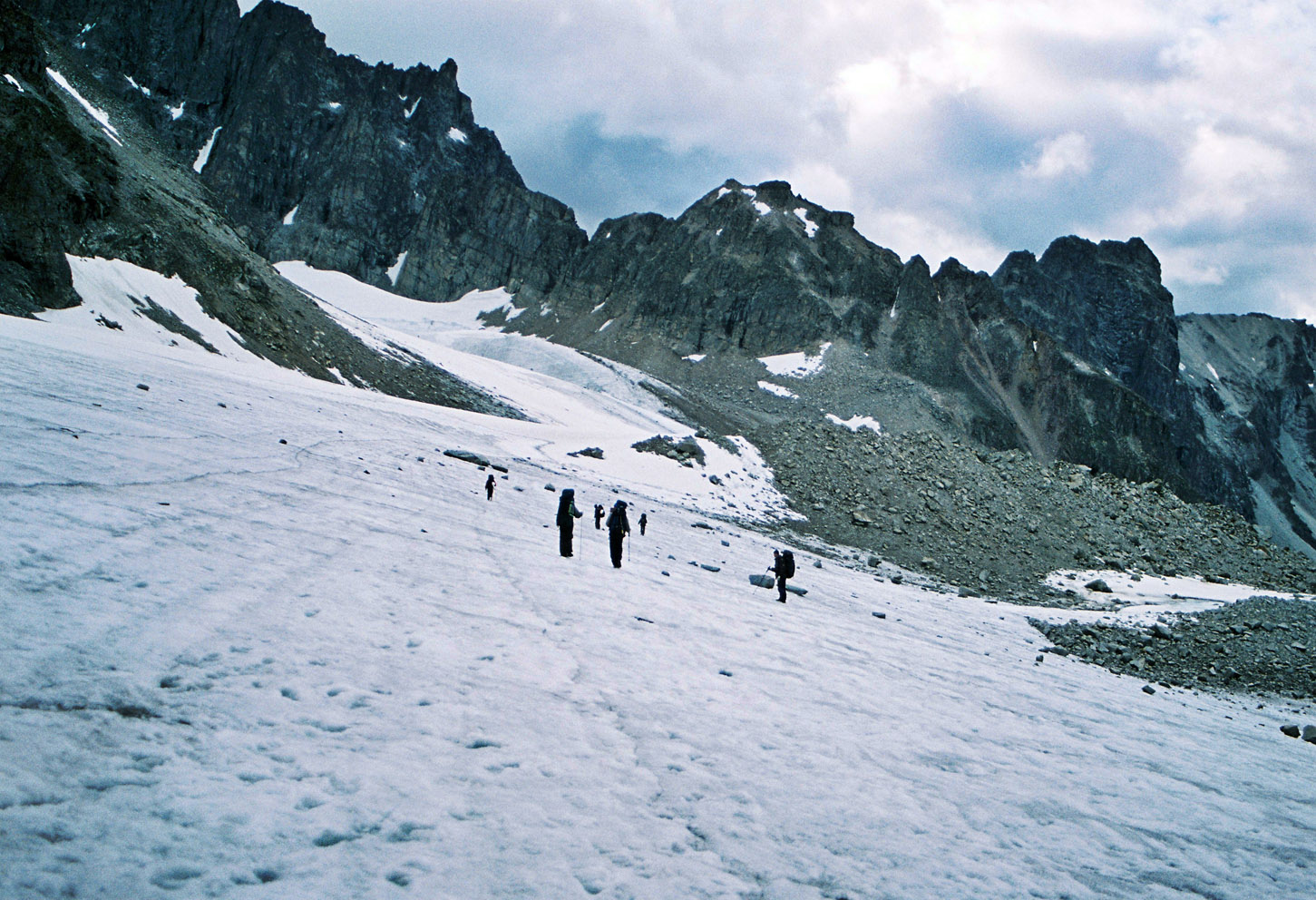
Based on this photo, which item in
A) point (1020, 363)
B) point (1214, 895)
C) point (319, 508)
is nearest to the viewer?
point (1214, 895)

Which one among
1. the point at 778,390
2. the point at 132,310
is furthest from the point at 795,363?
the point at 132,310

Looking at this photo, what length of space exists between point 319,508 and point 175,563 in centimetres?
442

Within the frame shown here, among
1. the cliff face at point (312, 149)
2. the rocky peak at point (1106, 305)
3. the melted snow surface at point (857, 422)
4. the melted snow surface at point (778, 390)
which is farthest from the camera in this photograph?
the rocky peak at point (1106, 305)

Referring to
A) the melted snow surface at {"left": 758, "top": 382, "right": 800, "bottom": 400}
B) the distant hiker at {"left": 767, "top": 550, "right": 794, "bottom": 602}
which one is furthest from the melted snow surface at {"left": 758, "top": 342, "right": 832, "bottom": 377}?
the distant hiker at {"left": 767, "top": 550, "right": 794, "bottom": 602}

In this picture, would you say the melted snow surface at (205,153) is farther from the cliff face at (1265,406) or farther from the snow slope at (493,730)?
A: the cliff face at (1265,406)

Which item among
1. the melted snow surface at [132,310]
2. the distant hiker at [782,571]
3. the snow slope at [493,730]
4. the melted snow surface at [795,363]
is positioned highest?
the melted snow surface at [795,363]

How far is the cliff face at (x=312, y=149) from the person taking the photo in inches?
5758

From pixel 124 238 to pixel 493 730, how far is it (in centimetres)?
4351

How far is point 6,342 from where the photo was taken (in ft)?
61.2

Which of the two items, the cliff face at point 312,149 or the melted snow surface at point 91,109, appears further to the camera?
the cliff face at point 312,149

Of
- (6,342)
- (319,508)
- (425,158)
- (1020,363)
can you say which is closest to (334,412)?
(6,342)

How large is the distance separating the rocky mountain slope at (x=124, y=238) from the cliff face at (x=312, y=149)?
307 ft

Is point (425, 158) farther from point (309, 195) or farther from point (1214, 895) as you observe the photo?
point (1214, 895)

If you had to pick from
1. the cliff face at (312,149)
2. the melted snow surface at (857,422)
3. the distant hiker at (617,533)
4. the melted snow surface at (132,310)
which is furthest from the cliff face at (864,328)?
the distant hiker at (617,533)
